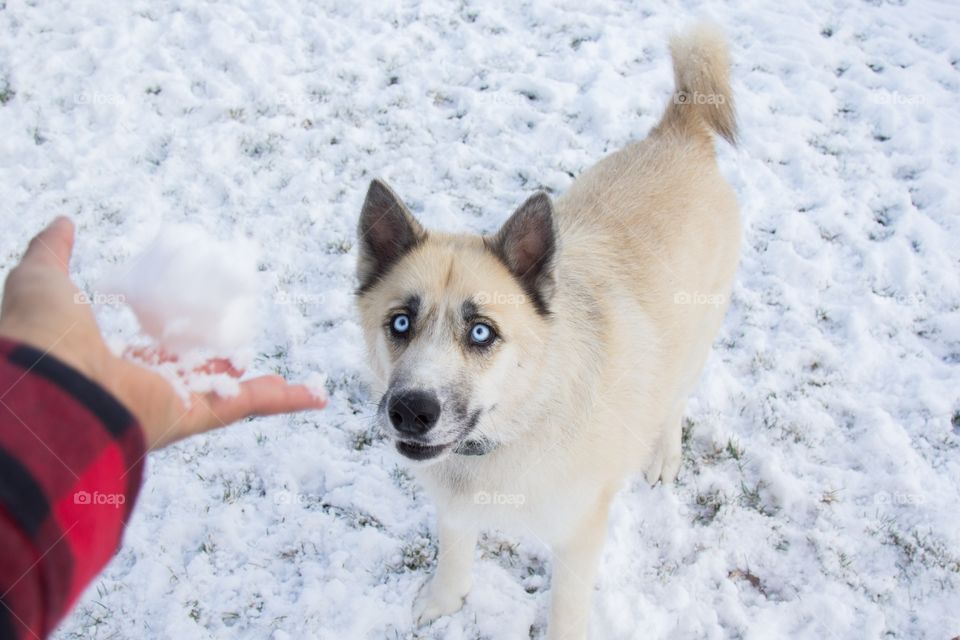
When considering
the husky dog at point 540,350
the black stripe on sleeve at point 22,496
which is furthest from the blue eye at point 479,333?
the black stripe on sleeve at point 22,496

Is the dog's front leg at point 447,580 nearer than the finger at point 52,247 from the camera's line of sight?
No

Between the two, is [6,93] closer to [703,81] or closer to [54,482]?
[703,81]

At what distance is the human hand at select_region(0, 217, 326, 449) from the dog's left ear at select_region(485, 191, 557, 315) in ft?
3.15

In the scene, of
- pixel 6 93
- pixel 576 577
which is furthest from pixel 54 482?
pixel 6 93

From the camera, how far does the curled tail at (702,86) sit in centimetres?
341

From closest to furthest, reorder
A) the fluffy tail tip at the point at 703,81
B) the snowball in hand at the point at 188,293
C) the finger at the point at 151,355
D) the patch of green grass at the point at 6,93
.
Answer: the finger at the point at 151,355 < the snowball in hand at the point at 188,293 < the fluffy tail tip at the point at 703,81 < the patch of green grass at the point at 6,93

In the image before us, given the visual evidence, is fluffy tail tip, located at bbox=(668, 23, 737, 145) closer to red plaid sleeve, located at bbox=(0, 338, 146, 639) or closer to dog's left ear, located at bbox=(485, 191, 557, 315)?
dog's left ear, located at bbox=(485, 191, 557, 315)

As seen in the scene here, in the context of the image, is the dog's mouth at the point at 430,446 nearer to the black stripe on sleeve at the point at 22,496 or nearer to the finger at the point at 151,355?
the finger at the point at 151,355

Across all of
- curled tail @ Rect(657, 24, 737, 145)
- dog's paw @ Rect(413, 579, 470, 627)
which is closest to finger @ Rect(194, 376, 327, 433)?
dog's paw @ Rect(413, 579, 470, 627)

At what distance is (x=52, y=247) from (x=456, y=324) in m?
→ 1.13

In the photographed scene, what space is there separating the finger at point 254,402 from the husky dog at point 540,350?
1.73 ft

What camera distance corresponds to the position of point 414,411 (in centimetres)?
201

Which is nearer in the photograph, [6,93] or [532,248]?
[532,248]

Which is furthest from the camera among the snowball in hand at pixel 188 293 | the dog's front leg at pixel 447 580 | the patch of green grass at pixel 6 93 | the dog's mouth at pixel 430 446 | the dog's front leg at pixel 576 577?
the patch of green grass at pixel 6 93
